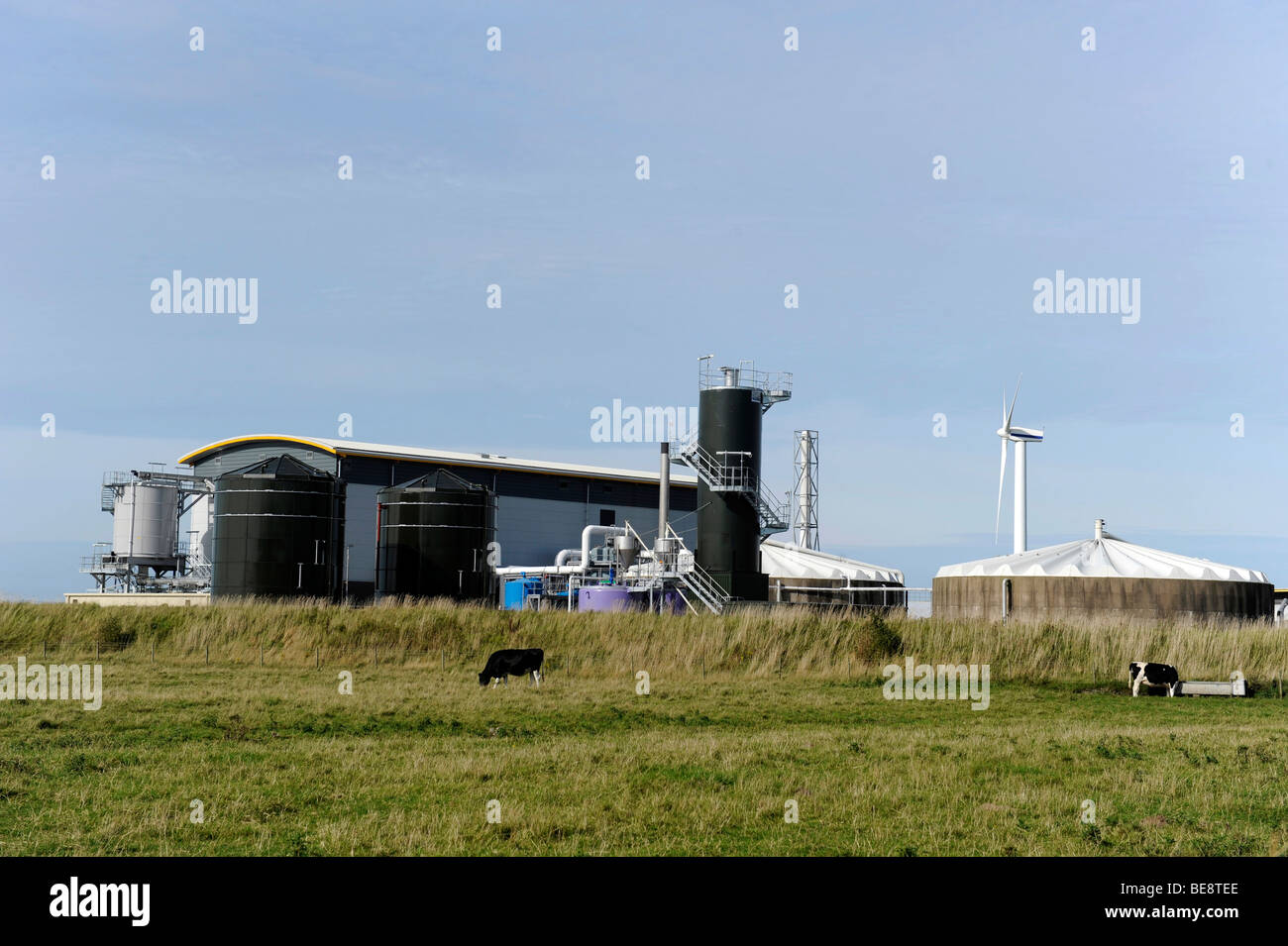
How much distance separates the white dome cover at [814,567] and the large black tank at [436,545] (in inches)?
637

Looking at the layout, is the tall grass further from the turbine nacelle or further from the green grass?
the turbine nacelle

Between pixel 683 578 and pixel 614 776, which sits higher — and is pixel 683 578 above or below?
above

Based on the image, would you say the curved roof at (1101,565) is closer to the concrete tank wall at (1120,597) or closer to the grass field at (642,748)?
the concrete tank wall at (1120,597)

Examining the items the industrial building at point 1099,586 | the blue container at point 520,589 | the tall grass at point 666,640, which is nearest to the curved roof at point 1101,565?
the industrial building at point 1099,586

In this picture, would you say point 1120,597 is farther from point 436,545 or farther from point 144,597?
point 144,597

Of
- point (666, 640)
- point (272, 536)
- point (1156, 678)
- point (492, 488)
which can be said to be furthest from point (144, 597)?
point (1156, 678)

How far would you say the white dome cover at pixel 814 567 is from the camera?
63906 mm

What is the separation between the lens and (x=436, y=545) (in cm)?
5141
